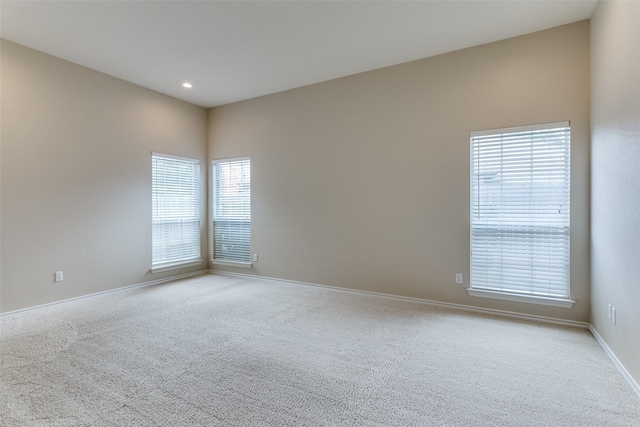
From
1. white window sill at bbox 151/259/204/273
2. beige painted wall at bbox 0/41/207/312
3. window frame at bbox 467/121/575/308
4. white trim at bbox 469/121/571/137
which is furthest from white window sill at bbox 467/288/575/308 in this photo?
beige painted wall at bbox 0/41/207/312

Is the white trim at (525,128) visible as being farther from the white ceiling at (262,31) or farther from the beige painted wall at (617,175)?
the white ceiling at (262,31)

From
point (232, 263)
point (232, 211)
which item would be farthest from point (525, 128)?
point (232, 263)

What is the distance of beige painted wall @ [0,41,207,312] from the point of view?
11.2 feet

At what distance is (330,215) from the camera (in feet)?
14.8

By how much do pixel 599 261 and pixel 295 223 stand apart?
3562 millimetres

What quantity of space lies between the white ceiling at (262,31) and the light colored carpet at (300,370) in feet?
9.97

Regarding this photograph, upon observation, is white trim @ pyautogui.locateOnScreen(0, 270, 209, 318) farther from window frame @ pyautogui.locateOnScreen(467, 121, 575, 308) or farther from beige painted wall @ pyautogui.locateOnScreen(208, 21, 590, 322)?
window frame @ pyautogui.locateOnScreen(467, 121, 575, 308)

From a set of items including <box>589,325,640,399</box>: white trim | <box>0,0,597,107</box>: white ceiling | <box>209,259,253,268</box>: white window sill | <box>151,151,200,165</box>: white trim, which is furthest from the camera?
<box>209,259,253,268</box>: white window sill

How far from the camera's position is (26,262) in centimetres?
351

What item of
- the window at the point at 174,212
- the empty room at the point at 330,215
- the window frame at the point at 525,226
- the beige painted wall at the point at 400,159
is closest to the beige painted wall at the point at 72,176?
the empty room at the point at 330,215

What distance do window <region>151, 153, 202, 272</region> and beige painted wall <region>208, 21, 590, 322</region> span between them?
1014mm

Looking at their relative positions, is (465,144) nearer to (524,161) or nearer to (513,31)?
(524,161)

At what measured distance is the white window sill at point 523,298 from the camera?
3098 millimetres

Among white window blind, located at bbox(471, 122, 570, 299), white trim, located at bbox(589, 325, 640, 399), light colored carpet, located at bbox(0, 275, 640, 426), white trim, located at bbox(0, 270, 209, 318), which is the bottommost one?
light colored carpet, located at bbox(0, 275, 640, 426)
